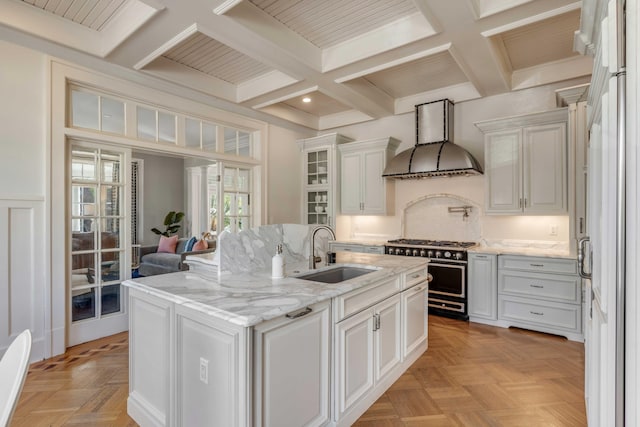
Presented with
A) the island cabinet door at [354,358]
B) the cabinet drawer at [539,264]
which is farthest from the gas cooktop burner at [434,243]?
the island cabinet door at [354,358]

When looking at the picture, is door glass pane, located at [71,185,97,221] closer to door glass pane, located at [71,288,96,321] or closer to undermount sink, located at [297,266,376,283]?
door glass pane, located at [71,288,96,321]

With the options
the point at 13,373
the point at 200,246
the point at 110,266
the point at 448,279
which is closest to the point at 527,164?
the point at 448,279

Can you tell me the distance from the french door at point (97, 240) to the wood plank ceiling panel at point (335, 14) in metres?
2.29

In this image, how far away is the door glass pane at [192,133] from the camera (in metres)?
4.33

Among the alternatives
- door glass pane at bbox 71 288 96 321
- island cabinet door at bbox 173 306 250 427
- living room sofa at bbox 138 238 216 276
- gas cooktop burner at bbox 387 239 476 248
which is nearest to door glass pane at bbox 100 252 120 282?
door glass pane at bbox 71 288 96 321

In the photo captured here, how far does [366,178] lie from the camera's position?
17.0ft

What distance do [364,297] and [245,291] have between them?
789 millimetres

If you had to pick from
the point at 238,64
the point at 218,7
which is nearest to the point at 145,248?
the point at 238,64

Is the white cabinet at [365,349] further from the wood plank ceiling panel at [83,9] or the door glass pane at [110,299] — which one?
the wood plank ceiling panel at [83,9]

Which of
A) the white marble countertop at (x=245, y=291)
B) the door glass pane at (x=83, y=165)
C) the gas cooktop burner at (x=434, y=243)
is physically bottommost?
the white marble countertop at (x=245, y=291)

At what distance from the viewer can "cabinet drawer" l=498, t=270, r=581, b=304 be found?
3.42 m

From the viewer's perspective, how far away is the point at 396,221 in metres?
5.21

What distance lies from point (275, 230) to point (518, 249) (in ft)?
10.5

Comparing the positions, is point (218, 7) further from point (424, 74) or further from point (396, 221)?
point (396, 221)
